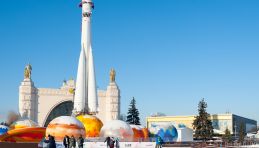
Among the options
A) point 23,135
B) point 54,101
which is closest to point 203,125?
point 54,101

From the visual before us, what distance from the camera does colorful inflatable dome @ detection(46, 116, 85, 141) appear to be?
35.4 m

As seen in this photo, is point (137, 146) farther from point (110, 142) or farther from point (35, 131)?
point (35, 131)

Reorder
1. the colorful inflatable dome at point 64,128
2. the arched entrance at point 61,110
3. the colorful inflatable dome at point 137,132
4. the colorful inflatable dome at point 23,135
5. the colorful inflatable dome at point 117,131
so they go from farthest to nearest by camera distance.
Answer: the arched entrance at point 61,110 → the colorful inflatable dome at point 137,132 → the colorful inflatable dome at point 117,131 → the colorful inflatable dome at point 23,135 → the colorful inflatable dome at point 64,128

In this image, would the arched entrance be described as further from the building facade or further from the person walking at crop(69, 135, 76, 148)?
the person walking at crop(69, 135, 76, 148)

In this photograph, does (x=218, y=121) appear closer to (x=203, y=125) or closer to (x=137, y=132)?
(x=203, y=125)

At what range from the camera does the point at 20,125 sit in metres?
50.8

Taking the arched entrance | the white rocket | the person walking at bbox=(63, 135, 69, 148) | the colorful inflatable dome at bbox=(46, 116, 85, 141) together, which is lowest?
the person walking at bbox=(63, 135, 69, 148)

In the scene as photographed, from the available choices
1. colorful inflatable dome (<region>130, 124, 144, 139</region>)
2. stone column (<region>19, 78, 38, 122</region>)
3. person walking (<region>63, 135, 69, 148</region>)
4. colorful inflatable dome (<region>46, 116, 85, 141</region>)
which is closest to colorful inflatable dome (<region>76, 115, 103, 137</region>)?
colorful inflatable dome (<region>130, 124, 144, 139</region>)

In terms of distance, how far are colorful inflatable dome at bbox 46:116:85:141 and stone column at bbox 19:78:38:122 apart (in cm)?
3177

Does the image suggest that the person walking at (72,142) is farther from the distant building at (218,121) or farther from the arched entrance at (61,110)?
the distant building at (218,121)

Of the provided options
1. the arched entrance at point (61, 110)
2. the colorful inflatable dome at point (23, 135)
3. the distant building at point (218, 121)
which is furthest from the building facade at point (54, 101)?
the distant building at point (218, 121)

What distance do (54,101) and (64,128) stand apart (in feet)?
126

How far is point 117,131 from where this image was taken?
3772cm

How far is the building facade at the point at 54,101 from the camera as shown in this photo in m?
68.0
